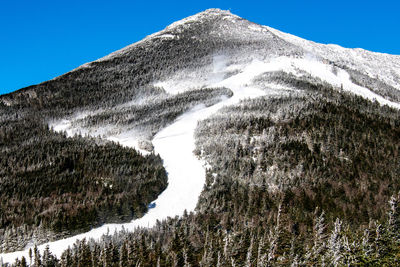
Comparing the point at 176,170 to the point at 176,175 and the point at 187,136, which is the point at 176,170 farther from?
the point at 187,136

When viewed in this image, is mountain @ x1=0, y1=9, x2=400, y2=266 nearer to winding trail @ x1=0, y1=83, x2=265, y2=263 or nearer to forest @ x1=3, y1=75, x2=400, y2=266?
forest @ x1=3, y1=75, x2=400, y2=266

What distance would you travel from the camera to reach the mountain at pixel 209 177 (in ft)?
202

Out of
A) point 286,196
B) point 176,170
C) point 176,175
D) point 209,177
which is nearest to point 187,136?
point 176,170

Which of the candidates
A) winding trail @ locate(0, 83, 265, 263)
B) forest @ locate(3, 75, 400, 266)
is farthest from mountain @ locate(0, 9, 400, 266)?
winding trail @ locate(0, 83, 265, 263)

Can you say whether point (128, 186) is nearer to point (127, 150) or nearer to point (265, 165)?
point (127, 150)

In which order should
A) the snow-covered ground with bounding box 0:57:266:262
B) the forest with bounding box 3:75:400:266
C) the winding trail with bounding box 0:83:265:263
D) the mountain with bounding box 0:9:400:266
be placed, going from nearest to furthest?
the forest with bounding box 3:75:400:266, the mountain with bounding box 0:9:400:266, the winding trail with bounding box 0:83:265:263, the snow-covered ground with bounding box 0:57:266:262

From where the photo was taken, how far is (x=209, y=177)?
92.0 meters

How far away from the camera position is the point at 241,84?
173 meters

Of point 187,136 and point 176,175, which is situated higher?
point 187,136

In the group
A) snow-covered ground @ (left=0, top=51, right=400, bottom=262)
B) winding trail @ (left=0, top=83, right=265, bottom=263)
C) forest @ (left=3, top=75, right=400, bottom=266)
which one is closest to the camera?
forest @ (left=3, top=75, right=400, bottom=266)

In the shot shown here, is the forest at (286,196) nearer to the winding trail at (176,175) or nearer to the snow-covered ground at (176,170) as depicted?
the winding trail at (176,175)

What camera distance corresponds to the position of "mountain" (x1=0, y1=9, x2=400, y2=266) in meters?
61.7

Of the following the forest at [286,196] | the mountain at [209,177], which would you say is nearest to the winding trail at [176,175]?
the mountain at [209,177]

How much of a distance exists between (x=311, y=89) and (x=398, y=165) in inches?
2317
